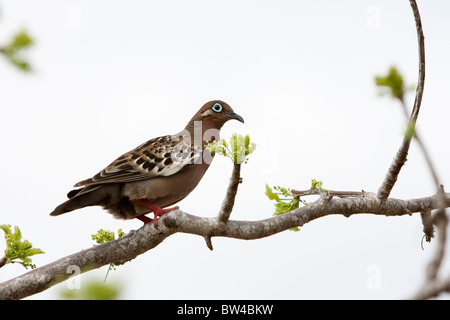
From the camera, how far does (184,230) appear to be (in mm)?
4938

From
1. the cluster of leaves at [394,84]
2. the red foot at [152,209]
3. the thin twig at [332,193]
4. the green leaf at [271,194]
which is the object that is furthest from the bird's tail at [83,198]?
the cluster of leaves at [394,84]

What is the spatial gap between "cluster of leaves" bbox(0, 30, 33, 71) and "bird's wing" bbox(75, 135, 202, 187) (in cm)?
378

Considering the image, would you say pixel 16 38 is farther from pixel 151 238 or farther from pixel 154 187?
pixel 154 187

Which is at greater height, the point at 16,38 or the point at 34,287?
the point at 16,38

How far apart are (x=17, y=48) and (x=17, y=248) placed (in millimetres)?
2926

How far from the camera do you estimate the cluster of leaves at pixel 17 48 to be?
233 cm

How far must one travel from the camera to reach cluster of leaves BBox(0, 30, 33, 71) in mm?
2330

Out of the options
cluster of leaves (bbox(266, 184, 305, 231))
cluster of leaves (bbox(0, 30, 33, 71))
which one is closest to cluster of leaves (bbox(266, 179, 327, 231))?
cluster of leaves (bbox(266, 184, 305, 231))

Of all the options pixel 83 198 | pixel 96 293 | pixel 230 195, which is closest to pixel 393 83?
pixel 96 293

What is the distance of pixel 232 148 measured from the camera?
3.44 metres
